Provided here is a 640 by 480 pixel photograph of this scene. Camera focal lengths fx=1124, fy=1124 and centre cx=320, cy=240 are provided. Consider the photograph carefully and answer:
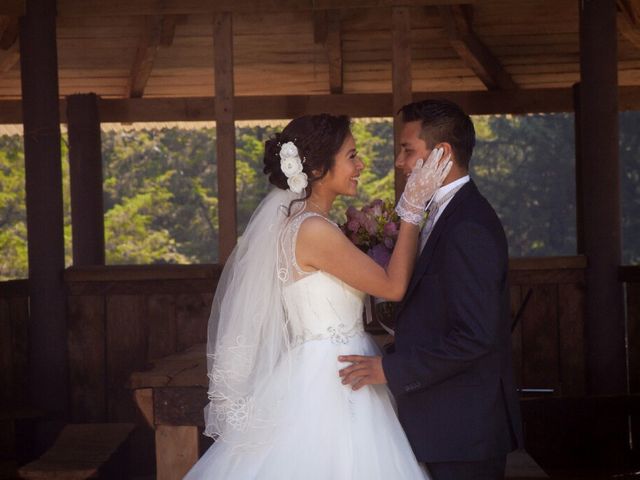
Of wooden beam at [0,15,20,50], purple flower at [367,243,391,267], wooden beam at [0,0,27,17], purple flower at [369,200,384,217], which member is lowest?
purple flower at [367,243,391,267]

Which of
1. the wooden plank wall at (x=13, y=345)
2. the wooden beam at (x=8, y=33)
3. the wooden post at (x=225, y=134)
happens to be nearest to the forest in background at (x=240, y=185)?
the wooden beam at (x=8, y=33)

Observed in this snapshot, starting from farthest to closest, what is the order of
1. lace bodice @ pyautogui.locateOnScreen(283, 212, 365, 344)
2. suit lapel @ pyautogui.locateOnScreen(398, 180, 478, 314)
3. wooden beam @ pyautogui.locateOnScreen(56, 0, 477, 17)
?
wooden beam @ pyautogui.locateOnScreen(56, 0, 477, 17)
lace bodice @ pyautogui.locateOnScreen(283, 212, 365, 344)
suit lapel @ pyautogui.locateOnScreen(398, 180, 478, 314)

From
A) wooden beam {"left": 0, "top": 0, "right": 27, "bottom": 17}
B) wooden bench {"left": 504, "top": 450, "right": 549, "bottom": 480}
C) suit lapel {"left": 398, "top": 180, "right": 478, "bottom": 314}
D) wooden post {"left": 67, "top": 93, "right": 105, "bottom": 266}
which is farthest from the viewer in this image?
wooden post {"left": 67, "top": 93, "right": 105, "bottom": 266}

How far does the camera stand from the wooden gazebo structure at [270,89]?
720cm

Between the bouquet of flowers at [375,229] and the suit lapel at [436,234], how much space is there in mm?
613

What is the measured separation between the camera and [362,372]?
371cm

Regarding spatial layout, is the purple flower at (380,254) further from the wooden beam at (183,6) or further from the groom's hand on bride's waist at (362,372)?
the wooden beam at (183,6)

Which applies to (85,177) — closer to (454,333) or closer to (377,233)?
(377,233)

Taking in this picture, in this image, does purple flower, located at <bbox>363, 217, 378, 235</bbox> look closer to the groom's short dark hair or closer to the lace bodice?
the lace bodice

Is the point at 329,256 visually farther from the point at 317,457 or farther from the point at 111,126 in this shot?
the point at 111,126

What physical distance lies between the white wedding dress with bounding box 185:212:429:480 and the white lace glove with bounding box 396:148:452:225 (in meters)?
0.48

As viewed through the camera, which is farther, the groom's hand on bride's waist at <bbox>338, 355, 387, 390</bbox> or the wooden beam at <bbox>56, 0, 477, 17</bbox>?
the wooden beam at <bbox>56, 0, 477, 17</bbox>

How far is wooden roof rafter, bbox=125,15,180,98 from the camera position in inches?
352

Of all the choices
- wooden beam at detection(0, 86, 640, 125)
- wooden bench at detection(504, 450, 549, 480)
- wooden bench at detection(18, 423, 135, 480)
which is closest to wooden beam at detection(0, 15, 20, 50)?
wooden beam at detection(0, 86, 640, 125)
